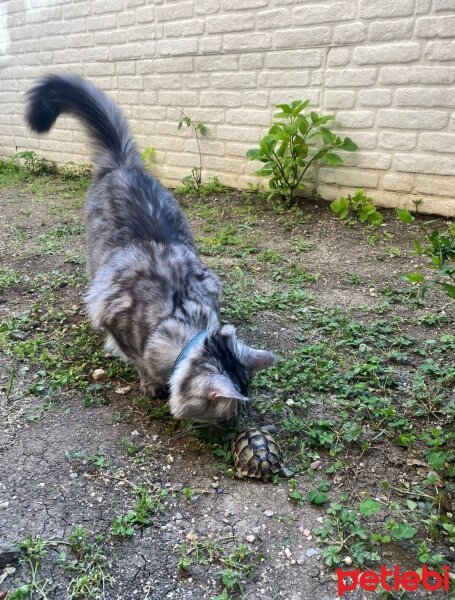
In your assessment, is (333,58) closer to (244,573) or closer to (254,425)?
(254,425)

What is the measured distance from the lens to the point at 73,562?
1.64 metres

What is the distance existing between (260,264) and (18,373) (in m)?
2.02

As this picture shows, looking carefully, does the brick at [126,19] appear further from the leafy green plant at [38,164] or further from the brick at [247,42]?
the leafy green plant at [38,164]

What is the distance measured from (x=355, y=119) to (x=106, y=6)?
12.0 ft

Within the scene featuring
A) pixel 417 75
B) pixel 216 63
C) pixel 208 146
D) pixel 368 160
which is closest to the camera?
pixel 417 75

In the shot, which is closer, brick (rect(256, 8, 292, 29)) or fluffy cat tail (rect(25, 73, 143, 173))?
fluffy cat tail (rect(25, 73, 143, 173))

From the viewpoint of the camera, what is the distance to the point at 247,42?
5.07m

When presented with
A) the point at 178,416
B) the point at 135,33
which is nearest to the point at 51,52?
the point at 135,33

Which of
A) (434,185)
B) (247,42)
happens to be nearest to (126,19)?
(247,42)

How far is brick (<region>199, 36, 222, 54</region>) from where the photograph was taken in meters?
5.29

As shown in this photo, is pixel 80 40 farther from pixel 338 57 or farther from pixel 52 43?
pixel 338 57

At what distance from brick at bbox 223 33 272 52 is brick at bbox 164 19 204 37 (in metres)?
0.39

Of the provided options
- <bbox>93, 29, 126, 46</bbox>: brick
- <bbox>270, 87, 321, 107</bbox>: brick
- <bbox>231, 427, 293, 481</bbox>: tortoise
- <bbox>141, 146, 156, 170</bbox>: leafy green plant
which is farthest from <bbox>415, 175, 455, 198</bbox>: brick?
<bbox>93, 29, 126, 46</bbox>: brick

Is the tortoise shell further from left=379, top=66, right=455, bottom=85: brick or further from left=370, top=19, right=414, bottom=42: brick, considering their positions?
left=370, top=19, right=414, bottom=42: brick
